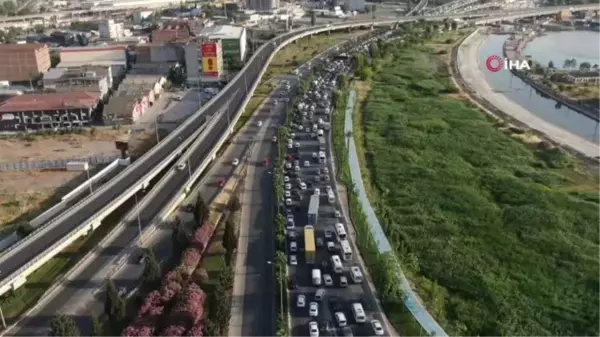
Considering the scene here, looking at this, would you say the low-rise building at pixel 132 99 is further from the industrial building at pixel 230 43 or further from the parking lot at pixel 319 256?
the parking lot at pixel 319 256

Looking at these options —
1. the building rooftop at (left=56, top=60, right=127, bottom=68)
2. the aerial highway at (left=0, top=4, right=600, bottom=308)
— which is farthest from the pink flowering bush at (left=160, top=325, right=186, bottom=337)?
the building rooftop at (left=56, top=60, right=127, bottom=68)

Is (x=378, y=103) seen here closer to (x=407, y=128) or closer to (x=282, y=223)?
(x=407, y=128)

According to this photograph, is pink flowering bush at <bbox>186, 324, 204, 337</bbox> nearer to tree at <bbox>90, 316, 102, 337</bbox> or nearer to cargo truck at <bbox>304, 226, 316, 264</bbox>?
tree at <bbox>90, 316, 102, 337</bbox>

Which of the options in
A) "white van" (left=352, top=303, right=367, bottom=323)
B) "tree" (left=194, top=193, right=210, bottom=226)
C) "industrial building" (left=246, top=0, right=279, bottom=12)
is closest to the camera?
"white van" (left=352, top=303, right=367, bottom=323)

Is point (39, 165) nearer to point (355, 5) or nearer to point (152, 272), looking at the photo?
point (152, 272)

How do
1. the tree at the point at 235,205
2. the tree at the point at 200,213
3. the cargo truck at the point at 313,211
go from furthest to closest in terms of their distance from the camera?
the tree at the point at 235,205
the cargo truck at the point at 313,211
the tree at the point at 200,213

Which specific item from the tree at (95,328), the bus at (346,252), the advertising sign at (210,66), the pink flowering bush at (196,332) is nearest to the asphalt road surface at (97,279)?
the tree at (95,328)
